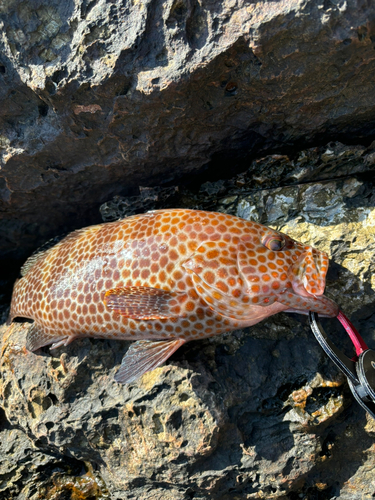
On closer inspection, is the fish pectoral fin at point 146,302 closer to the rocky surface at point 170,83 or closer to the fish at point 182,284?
the fish at point 182,284

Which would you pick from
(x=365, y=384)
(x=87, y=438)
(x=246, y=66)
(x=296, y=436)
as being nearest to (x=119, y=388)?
(x=87, y=438)

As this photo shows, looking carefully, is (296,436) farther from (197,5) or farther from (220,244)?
(197,5)

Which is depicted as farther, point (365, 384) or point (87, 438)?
point (87, 438)

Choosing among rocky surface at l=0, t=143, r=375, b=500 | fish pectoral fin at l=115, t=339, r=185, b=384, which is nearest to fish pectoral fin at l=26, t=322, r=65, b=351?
rocky surface at l=0, t=143, r=375, b=500

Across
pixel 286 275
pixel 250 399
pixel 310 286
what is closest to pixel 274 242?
pixel 286 275

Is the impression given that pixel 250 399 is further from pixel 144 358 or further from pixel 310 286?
pixel 310 286

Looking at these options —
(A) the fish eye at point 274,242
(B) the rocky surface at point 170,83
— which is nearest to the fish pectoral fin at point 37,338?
(B) the rocky surface at point 170,83
